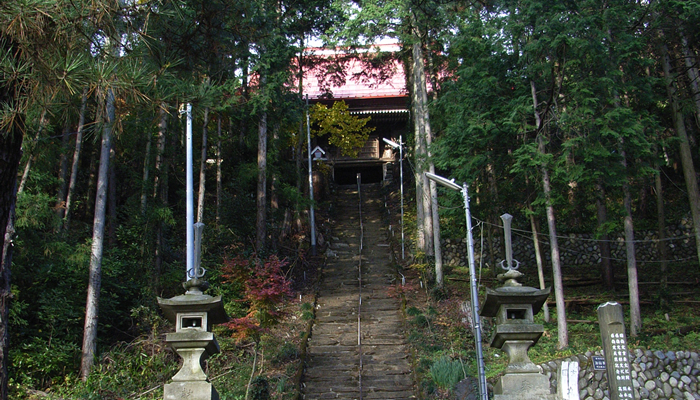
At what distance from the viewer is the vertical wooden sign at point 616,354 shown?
984 cm

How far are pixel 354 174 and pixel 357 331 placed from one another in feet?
77.7

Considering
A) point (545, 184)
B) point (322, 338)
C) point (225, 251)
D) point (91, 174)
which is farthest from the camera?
point (91, 174)

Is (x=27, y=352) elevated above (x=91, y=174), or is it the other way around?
(x=91, y=174)

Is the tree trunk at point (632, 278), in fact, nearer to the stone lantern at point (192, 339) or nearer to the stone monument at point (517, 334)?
the stone monument at point (517, 334)

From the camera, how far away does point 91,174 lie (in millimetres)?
20797

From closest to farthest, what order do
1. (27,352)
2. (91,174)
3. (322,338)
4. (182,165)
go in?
(27,352)
(322,338)
(91,174)
(182,165)

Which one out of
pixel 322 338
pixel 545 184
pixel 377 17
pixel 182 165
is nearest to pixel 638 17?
pixel 545 184

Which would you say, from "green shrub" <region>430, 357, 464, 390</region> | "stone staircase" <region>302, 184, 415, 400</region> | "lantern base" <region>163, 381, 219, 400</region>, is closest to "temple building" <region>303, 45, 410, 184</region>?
"stone staircase" <region>302, 184, 415, 400</region>

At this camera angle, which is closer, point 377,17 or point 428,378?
point 428,378

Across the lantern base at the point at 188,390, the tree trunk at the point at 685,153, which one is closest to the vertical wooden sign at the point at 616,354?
the lantern base at the point at 188,390

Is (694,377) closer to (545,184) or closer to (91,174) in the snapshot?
(545,184)

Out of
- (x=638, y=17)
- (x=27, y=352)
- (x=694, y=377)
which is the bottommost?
(x=694, y=377)

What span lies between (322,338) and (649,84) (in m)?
11.4

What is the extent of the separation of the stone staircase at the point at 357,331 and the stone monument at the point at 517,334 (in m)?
4.84
